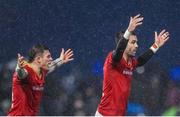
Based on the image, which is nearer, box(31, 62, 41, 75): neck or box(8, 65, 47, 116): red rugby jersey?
box(8, 65, 47, 116): red rugby jersey

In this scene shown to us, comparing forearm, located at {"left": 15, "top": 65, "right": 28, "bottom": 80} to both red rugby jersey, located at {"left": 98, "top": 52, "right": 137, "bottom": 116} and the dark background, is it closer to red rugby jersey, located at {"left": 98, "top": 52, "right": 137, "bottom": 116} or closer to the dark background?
red rugby jersey, located at {"left": 98, "top": 52, "right": 137, "bottom": 116}

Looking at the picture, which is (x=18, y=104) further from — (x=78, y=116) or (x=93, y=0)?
(x=93, y=0)

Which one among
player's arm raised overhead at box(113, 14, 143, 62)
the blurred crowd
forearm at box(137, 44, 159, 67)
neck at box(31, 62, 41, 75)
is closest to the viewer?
player's arm raised overhead at box(113, 14, 143, 62)

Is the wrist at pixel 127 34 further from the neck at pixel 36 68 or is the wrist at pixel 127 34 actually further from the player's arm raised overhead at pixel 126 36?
the neck at pixel 36 68

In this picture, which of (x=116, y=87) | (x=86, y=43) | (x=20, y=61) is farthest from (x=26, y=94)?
(x=86, y=43)

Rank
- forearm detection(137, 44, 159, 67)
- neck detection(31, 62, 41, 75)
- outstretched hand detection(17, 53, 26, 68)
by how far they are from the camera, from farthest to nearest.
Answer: forearm detection(137, 44, 159, 67) → neck detection(31, 62, 41, 75) → outstretched hand detection(17, 53, 26, 68)

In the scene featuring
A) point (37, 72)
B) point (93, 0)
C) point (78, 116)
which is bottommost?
point (78, 116)

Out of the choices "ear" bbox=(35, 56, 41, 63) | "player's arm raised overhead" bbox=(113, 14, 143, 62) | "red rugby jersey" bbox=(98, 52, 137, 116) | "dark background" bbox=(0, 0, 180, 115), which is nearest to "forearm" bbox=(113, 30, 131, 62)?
"player's arm raised overhead" bbox=(113, 14, 143, 62)

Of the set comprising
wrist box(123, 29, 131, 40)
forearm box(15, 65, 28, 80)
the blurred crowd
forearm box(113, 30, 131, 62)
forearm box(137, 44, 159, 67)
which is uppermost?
wrist box(123, 29, 131, 40)

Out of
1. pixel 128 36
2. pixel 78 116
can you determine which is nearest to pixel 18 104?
pixel 128 36

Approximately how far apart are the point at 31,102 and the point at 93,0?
2.37m

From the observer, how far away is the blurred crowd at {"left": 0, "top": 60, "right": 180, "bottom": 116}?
317 inches

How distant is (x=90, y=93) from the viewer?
820 centimetres

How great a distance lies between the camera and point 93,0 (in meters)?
8.30
